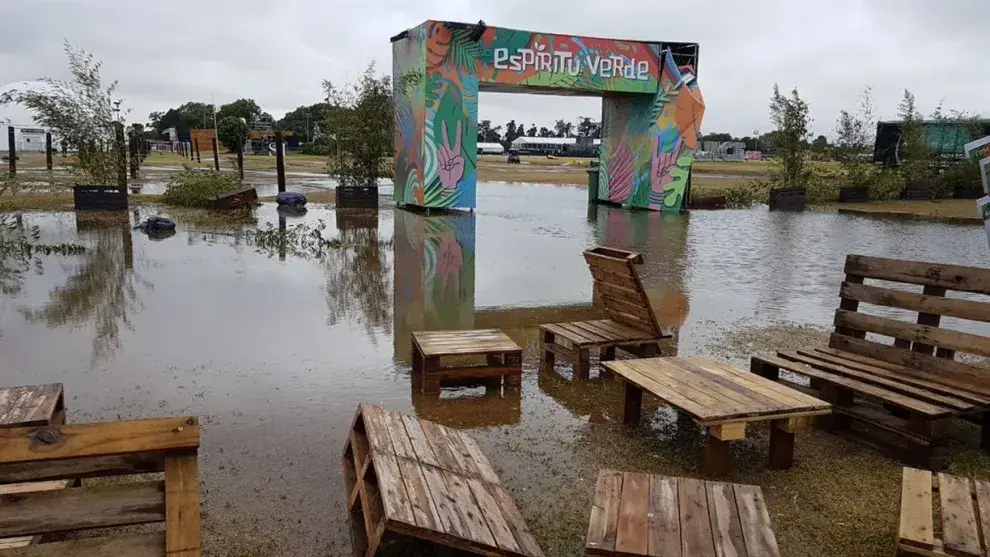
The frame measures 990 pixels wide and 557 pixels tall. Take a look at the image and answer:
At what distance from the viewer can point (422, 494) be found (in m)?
3.32

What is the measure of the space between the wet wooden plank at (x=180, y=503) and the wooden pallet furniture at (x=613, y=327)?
4309 millimetres

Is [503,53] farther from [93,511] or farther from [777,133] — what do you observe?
[93,511]

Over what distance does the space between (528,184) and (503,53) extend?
17493 mm

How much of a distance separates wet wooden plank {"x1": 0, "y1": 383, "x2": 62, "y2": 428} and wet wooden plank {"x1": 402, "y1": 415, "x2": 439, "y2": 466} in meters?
1.88

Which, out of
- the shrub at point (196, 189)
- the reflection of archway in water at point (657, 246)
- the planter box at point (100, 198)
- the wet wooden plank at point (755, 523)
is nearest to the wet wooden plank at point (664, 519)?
the wet wooden plank at point (755, 523)

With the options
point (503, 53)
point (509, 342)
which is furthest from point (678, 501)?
point (503, 53)

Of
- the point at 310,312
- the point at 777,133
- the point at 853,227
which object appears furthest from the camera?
the point at 777,133

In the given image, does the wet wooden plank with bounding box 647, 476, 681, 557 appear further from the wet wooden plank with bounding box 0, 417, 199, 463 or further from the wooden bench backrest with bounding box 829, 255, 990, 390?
the wooden bench backrest with bounding box 829, 255, 990, 390

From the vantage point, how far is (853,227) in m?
20.0

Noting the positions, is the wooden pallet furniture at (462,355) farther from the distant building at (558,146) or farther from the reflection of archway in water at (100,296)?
the distant building at (558,146)

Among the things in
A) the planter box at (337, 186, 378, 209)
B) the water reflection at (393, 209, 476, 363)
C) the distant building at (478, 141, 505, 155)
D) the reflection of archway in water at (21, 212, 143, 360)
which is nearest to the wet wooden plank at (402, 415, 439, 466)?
the water reflection at (393, 209, 476, 363)

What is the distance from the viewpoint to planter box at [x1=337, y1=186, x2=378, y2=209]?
21719 millimetres

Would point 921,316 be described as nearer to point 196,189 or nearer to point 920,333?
point 920,333

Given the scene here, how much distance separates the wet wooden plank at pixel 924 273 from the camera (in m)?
4.99
